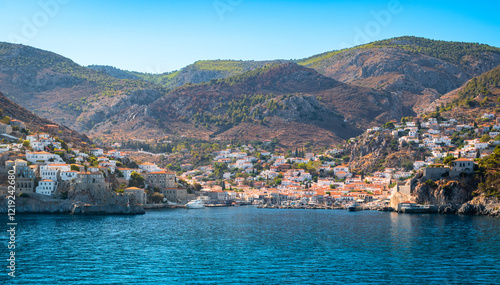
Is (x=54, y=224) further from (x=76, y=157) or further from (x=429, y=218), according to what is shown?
(x=429, y=218)

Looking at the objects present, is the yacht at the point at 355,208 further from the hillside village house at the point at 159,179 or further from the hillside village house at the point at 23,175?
the hillside village house at the point at 23,175

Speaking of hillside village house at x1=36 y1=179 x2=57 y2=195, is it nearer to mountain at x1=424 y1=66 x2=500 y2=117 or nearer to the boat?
the boat

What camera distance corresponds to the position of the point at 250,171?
15962 centimetres

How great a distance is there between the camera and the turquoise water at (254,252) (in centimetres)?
3795

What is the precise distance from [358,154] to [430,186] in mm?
59692

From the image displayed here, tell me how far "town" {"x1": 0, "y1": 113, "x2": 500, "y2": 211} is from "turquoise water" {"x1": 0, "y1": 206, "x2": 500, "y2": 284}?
14572 mm

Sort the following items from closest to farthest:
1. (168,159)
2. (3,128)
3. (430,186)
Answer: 1. (430,186)
2. (3,128)
3. (168,159)

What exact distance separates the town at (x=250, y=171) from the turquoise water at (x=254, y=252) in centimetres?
1457

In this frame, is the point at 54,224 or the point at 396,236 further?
the point at 54,224

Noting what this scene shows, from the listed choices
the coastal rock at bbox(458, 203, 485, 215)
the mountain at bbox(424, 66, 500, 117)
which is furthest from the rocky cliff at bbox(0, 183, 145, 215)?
the mountain at bbox(424, 66, 500, 117)

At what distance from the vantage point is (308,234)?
2381 inches

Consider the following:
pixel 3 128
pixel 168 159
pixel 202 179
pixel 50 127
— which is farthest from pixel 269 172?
pixel 3 128

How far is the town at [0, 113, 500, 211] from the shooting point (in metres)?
85.0

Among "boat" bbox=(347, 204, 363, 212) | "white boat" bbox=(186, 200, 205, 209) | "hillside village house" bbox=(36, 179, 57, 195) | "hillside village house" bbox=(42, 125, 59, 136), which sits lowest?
"boat" bbox=(347, 204, 363, 212)
